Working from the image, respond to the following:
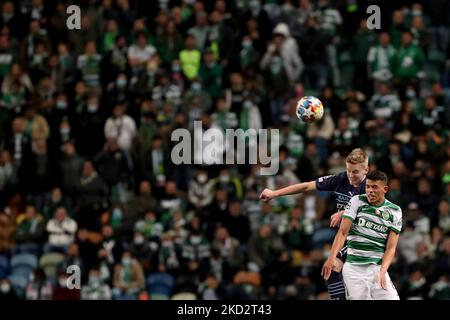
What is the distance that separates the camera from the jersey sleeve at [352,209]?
56.7 feet

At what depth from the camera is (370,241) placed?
17.5 meters

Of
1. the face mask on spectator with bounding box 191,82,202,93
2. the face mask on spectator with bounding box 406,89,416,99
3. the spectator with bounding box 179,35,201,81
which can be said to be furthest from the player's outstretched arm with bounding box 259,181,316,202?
the spectator with bounding box 179,35,201,81

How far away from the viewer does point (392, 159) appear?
28.4 meters

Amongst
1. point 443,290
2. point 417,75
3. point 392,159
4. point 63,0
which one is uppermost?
point 63,0

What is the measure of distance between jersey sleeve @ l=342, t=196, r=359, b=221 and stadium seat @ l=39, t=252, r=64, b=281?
11.0 m

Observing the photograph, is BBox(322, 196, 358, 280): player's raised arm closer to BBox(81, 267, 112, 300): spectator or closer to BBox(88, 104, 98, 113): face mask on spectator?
BBox(81, 267, 112, 300): spectator

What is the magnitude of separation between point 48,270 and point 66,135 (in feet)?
12.2

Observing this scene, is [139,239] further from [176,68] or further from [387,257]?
[387,257]

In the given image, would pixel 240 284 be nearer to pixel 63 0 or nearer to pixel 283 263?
pixel 283 263

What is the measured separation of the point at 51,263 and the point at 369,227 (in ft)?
37.4

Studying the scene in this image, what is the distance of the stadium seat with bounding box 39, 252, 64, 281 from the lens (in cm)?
2712

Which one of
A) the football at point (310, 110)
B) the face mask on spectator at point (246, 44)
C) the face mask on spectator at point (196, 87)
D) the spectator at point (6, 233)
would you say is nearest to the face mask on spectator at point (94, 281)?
the spectator at point (6, 233)
